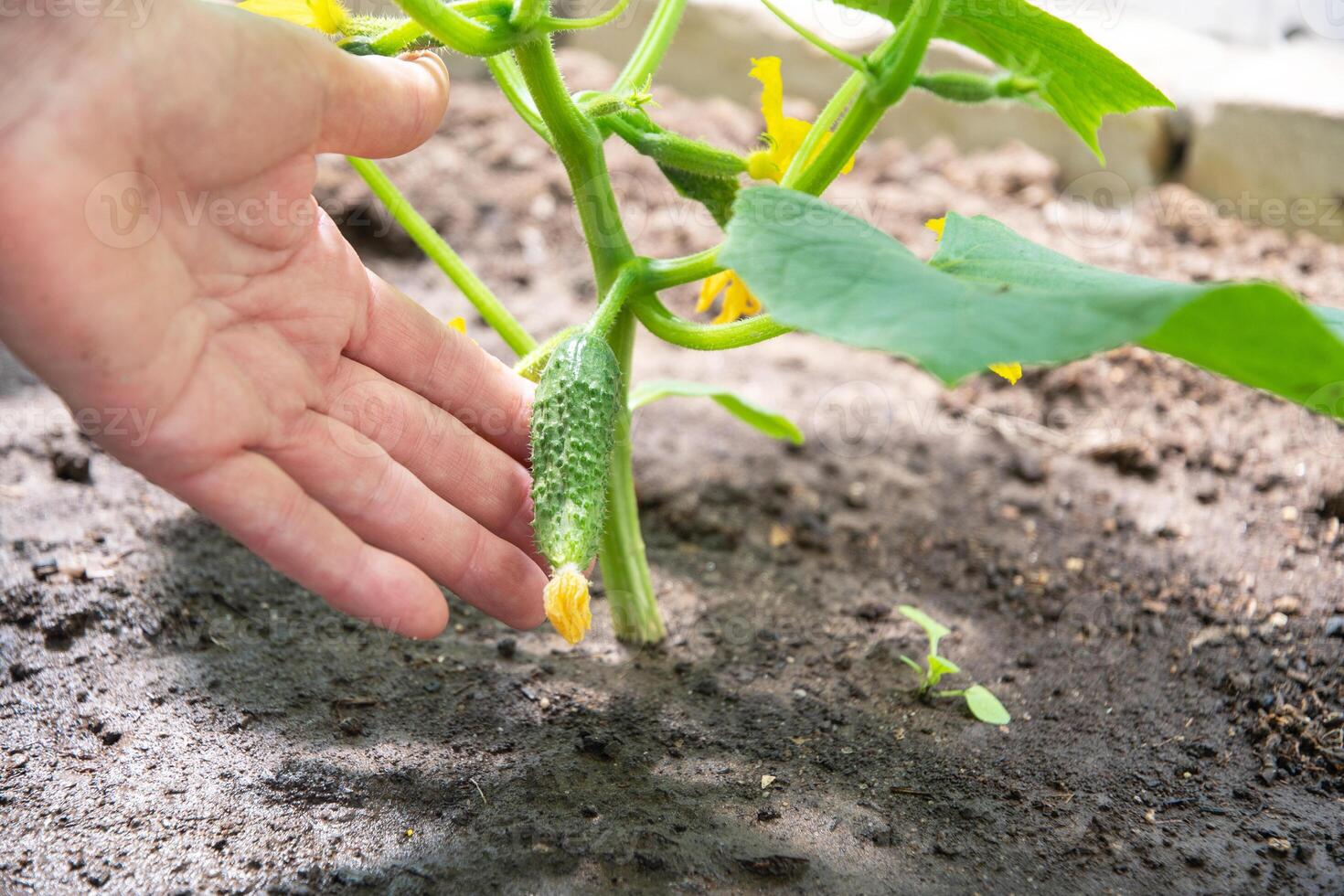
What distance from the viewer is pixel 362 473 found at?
138 centimetres

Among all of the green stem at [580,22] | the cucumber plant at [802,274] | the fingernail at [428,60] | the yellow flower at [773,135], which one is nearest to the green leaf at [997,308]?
the cucumber plant at [802,274]

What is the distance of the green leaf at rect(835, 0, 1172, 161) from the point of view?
58.2 inches

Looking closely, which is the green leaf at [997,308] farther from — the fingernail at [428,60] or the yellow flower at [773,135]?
the fingernail at [428,60]

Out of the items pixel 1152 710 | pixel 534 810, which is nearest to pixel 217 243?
pixel 534 810

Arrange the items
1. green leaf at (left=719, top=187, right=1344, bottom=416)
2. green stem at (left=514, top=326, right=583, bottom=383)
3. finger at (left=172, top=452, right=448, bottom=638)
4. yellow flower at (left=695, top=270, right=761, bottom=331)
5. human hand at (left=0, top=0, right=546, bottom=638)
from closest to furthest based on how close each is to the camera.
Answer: green leaf at (left=719, top=187, right=1344, bottom=416) → human hand at (left=0, top=0, right=546, bottom=638) → finger at (left=172, top=452, right=448, bottom=638) → green stem at (left=514, top=326, right=583, bottom=383) → yellow flower at (left=695, top=270, right=761, bottom=331)

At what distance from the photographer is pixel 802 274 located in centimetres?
114

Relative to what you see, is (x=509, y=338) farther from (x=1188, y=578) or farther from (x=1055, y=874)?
(x=1188, y=578)

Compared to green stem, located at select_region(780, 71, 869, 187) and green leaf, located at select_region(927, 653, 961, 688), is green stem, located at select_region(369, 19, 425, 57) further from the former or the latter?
green leaf, located at select_region(927, 653, 961, 688)

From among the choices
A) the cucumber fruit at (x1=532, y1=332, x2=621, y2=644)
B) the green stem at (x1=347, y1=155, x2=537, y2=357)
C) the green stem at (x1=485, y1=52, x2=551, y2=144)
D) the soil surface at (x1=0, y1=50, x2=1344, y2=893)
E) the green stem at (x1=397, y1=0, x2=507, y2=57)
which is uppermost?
the green stem at (x1=397, y1=0, x2=507, y2=57)

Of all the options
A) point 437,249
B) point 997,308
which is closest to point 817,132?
point 997,308

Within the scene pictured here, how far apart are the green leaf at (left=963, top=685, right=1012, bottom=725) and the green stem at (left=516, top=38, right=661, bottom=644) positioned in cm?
53

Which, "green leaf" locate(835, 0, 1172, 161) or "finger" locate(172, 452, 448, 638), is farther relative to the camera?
"green leaf" locate(835, 0, 1172, 161)

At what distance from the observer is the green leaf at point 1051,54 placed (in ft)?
4.85

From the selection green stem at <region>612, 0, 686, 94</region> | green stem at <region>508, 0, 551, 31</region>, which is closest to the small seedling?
green stem at <region>612, 0, 686, 94</region>
